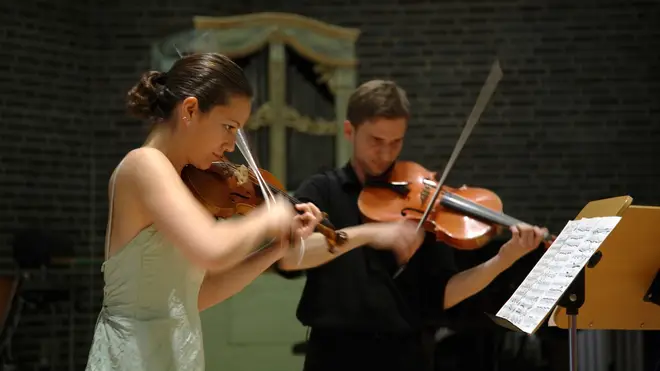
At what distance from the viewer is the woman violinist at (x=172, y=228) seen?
4.96ft

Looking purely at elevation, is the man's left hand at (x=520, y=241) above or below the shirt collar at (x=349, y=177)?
below

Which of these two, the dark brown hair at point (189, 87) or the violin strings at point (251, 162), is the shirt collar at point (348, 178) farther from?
the dark brown hair at point (189, 87)

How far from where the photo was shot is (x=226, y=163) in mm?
1980

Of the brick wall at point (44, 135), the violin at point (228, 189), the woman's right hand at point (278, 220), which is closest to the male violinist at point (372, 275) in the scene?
the violin at point (228, 189)

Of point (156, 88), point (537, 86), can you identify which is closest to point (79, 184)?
point (537, 86)

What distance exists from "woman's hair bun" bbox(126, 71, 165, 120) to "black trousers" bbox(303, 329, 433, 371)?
36.4 inches

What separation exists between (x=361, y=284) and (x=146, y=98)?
944 mm

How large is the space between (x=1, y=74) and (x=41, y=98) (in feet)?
1.02

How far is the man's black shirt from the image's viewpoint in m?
2.35

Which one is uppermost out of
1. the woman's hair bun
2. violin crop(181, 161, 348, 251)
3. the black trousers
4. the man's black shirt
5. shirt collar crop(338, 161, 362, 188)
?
the woman's hair bun

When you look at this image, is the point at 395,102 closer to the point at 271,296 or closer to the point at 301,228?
the point at 301,228

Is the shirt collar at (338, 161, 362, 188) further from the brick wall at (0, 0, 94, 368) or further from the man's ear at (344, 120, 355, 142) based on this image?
the brick wall at (0, 0, 94, 368)

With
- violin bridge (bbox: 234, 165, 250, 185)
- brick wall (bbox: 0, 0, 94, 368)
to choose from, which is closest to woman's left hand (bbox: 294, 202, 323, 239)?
violin bridge (bbox: 234, 165, 250, 185)

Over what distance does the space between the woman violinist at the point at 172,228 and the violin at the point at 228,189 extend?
118 millimetres
